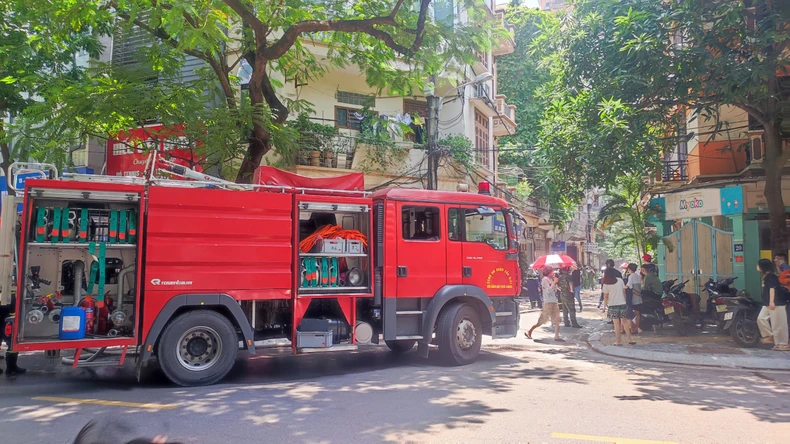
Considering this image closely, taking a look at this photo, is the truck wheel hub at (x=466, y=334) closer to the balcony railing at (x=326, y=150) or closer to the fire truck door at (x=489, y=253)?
the fire truck door at (x=489, y=253)

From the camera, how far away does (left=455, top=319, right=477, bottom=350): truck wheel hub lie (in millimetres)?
9141

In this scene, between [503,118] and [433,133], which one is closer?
[433,133]

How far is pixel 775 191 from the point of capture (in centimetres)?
1198

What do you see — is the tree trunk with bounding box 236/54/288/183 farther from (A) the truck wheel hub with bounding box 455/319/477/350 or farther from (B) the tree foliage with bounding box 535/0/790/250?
(B) the tree foliage with bounding box 535/0/790/250

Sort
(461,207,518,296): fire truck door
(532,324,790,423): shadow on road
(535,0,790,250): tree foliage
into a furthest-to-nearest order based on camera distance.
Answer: (535,0,790,250): tree foliage, (461,207,518,296): fire truck door, (532,324,790,423): shadow on road

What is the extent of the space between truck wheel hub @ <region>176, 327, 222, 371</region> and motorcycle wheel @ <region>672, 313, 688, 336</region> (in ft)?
32.6

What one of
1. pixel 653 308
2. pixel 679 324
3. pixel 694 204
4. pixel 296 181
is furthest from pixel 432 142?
pixel 296 181

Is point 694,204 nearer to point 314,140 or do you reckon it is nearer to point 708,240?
point 708,240

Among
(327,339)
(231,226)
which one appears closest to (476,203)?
(327,339)

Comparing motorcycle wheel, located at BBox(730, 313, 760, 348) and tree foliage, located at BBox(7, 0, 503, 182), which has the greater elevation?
tree foliage, located at BBox(7, 0, 503, 182)

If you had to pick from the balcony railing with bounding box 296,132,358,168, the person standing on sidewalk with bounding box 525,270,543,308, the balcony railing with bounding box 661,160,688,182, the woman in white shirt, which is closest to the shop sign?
the balcony railing with bounding box 661,160,688,182

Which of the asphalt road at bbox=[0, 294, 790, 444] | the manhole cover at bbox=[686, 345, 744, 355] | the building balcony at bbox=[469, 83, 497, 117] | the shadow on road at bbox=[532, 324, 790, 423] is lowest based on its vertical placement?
the shadow on road at bbox=[532, 324, 790, 423]

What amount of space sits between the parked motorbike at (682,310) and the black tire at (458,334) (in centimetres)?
553

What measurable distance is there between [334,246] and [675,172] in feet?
49.5
